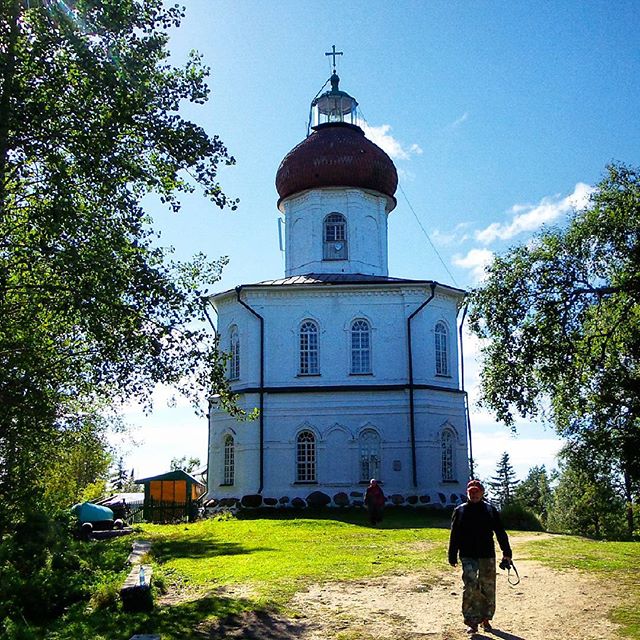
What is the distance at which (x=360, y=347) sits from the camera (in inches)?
1124

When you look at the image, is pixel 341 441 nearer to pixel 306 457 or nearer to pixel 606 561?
pixel 306 457

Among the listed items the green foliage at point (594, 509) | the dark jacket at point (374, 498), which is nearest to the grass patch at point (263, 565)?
the dark jacket at point (374, 498)

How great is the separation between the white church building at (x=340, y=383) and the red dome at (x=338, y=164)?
0.09 meters

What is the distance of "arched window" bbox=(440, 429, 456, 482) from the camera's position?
28.0 metres

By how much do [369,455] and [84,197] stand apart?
58.5ft

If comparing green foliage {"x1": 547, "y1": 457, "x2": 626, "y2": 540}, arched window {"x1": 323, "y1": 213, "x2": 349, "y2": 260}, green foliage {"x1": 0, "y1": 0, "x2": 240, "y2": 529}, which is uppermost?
arched window {"x1": 323, "y1": 213, "x2": 349, "y2": 260}

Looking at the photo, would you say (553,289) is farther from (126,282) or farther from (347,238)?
(347,238)

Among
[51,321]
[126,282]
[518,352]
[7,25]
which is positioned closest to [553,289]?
[518,352]

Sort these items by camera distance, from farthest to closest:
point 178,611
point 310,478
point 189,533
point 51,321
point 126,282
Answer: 1. point 310,478
2. point 189,533
3. point 51,321
4. point 126,282
5. point 178,611

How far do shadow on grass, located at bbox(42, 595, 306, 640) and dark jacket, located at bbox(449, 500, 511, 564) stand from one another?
2.00 metres

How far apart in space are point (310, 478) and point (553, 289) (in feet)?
45.8

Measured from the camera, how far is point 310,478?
27.4 meters

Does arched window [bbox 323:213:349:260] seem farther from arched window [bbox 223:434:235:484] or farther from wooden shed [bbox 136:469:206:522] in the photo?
wooden shed [bbox 136:469:206:522]

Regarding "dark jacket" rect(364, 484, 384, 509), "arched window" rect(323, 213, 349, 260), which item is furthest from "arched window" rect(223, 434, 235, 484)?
"arched window" rect(323, 213, 349, 260)
